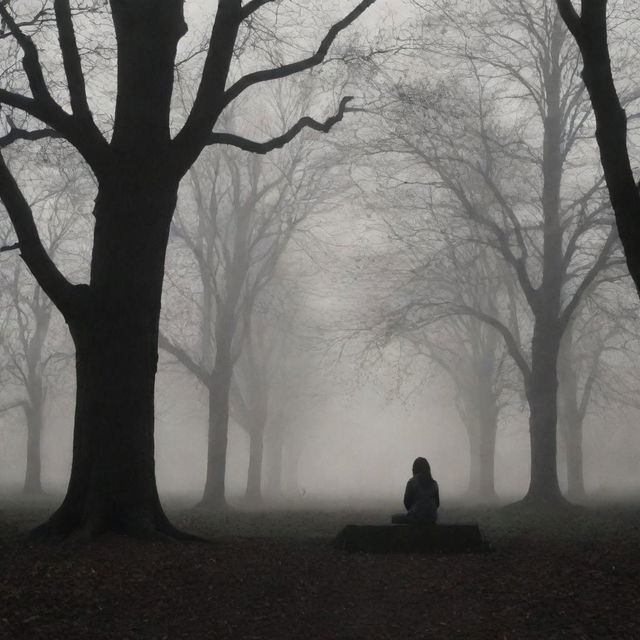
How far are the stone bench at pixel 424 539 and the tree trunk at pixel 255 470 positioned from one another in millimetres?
20233

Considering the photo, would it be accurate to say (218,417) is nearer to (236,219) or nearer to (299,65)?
(236,219)

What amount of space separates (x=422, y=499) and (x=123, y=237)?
192 inches

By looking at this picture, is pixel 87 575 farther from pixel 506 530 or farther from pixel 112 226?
pixel 506 530

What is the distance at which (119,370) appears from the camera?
1005 centimetres

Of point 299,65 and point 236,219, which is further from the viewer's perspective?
point 236,219

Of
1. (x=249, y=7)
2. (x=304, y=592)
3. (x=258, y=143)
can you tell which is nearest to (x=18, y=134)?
(x=258, y=143)

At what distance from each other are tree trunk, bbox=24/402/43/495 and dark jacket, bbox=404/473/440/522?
23251 millimetres

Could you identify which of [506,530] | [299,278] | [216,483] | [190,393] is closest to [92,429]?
[506,530]

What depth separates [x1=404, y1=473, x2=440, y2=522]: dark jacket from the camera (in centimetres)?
1077

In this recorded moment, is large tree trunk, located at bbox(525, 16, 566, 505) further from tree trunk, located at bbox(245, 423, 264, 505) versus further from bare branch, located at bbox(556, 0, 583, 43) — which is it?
bare branch, located at bbox(556, 0, 583, 43)

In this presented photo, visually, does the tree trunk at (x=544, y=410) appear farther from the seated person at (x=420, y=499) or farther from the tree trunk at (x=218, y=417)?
the seated person at (x=420, y=499)

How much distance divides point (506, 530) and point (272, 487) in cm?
2953

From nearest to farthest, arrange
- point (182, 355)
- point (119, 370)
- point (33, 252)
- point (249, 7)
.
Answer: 1. point (119, 370)
2. point (33, 252)
3. point (249, 7)
4. point (182, 355)

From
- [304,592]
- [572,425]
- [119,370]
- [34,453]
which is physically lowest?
[304,592]
